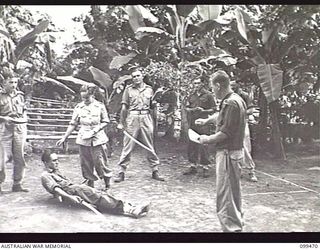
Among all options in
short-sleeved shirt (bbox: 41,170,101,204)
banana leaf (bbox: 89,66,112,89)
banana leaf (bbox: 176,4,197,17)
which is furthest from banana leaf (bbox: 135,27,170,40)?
short-sleeved shirt (bbox: 41,170,101,204)

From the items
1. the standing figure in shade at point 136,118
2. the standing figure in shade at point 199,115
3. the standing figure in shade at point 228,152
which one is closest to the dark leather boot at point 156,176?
the standing figure in shade at point 136,118

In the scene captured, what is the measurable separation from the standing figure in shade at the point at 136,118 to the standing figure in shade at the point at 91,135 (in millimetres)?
71

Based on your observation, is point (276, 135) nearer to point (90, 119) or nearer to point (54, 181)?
Answer: point (90, 119)

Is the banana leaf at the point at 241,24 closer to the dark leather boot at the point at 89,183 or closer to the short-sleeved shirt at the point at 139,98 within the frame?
the short-sleeved shirt at the point at 139,98

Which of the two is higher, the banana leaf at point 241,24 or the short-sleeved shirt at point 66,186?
the banana leaf at point 241,24

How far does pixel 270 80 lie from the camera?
1.81 meters

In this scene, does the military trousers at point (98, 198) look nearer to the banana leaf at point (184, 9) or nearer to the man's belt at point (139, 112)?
the man's belt at point (139, 112)

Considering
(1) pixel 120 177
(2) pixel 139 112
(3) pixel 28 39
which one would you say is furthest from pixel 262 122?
(3) pixel 28 39

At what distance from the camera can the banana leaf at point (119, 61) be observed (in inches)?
72.0

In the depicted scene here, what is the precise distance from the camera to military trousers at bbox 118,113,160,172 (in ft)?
5.99

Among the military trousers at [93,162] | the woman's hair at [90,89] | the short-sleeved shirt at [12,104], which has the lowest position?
the military trousers at [93,162]

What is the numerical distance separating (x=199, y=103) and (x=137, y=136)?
Answer: 30cm

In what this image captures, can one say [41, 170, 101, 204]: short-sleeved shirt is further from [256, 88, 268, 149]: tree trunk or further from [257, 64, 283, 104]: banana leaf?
[257, 64, 283, 104]: banana leaf
